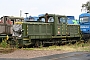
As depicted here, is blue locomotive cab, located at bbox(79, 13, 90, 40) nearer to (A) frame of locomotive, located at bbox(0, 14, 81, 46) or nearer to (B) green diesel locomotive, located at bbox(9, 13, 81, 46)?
(B) green diesel locomotive, located at bbox(9, 13, 81, 46)

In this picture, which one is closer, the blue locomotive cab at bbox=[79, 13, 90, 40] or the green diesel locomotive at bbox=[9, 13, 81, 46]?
the green diesel locomotive at bbox=[9, 13, 81, 46]

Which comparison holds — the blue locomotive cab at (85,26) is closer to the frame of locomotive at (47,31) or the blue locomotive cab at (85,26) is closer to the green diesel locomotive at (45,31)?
the green diesel locomotive at (45,31)

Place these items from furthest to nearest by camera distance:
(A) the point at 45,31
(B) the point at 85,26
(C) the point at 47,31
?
1. (B) the point at 85,26
2. (C) the point at 47,31
3. (A) the point at 45,31

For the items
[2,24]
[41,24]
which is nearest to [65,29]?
[41,24]

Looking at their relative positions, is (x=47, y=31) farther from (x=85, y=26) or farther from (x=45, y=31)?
(x=85, y=26)

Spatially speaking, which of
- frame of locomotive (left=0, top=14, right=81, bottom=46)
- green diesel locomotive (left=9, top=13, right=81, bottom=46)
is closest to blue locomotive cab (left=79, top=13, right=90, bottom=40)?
green diesel locomotive (left=9, top=13, right=81, bottom=46)

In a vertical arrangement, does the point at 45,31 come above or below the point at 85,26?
below

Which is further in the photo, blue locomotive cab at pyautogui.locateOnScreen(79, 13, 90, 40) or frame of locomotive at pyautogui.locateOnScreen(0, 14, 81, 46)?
blue locomotive cab at pyautogui.locateOnScreen(79, 13, 90, 40)

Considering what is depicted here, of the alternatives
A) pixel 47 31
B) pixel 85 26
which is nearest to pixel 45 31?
pixel 47 31

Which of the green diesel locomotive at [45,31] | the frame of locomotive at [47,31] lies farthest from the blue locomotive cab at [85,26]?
the frame of locomotive at [47,31]

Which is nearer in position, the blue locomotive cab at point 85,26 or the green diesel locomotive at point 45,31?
the green diesel locomotive at point 45,31

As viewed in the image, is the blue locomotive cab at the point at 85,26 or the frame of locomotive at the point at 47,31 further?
the blue locomotive cab at the point at 85,26

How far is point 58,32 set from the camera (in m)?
21.2

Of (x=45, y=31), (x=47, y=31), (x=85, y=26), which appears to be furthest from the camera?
(x=85, y=26)
